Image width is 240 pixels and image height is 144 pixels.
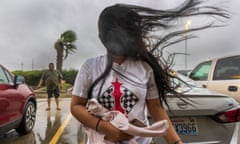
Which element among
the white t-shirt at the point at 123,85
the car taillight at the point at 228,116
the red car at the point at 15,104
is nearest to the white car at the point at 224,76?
the car taillight at the point at 228,116

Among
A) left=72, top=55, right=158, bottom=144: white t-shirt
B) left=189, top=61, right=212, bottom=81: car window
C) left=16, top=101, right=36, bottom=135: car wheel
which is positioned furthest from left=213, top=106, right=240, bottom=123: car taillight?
left=16, top=101, right=36, bottom=135: car wheel

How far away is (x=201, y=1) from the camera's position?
1612 millimetres

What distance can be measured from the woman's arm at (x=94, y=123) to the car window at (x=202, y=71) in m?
5.35

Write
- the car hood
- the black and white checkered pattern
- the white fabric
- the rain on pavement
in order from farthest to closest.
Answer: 1. the rain on pavement
2. the car hood
3. the black and white checkered pattern
4. the white fabric

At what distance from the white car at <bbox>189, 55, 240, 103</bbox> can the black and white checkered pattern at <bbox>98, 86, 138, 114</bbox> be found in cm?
471

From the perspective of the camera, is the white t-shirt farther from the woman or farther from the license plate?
the license plate

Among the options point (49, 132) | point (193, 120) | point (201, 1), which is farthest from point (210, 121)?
point (49, 132)

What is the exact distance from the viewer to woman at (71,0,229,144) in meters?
1.48

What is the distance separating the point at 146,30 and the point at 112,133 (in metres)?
0.58

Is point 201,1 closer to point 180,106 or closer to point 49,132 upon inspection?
point 180,106

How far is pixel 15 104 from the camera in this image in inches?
223

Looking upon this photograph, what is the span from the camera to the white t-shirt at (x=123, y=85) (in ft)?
4.84

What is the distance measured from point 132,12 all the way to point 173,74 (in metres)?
0.45

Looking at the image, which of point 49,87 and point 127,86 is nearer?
point 127,86
